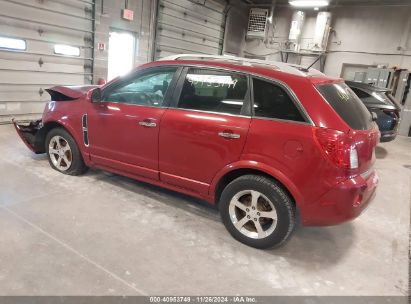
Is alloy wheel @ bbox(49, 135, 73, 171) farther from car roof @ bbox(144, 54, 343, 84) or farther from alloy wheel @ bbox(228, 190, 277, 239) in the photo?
alloy wheel @ bbox(228, 190, 277, 239)

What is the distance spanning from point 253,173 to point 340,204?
696 mm

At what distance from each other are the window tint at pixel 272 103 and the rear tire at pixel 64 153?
2193 millimetres

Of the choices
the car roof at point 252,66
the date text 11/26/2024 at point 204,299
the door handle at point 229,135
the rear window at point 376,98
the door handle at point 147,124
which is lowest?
the date text 11/26/2024 at point 204,299

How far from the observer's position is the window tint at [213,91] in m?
2.68

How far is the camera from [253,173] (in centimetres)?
265

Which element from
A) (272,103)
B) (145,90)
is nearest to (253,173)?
(272,103)

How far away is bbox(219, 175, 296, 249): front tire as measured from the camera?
2492 millimetres

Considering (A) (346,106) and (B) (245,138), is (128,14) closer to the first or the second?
(B) (245,138)

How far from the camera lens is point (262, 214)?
2590 millimetres

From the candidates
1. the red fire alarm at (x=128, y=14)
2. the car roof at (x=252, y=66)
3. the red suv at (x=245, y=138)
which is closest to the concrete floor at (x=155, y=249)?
the red suv at (x=245, y=138)

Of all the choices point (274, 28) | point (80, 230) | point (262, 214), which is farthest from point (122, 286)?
point (274, 28)

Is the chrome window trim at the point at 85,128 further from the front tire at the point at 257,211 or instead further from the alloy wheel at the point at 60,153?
the front tire at the point at 257,211

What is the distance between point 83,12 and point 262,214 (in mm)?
6515

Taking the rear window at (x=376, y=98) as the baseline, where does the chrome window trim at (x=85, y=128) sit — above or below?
below
